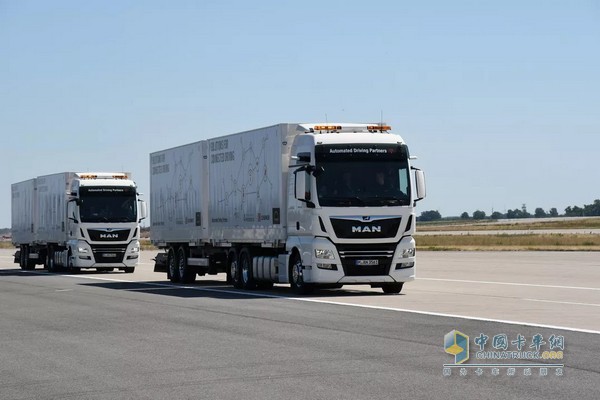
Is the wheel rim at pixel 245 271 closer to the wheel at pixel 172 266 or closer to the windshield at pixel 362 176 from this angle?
the windshield at pixel 362 176

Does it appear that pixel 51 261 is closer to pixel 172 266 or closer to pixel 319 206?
pixel 172 266

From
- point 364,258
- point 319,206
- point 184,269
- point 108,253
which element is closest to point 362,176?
point 319,206

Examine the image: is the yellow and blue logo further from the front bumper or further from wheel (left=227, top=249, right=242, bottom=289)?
wheel (left=227, top=249, right=242, bottom=289)

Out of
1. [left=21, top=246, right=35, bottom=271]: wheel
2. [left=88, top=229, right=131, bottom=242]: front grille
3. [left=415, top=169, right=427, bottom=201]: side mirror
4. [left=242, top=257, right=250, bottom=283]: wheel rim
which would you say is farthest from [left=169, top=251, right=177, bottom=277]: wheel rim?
[left=21, top=246, right=35, bottom=271]: wheel

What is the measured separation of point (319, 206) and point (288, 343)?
34.6 feet

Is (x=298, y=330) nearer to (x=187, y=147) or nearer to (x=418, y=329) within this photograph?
(x=418, y=329)

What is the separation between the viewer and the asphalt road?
1109 centimetres

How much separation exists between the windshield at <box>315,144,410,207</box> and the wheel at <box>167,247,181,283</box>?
33.8ft

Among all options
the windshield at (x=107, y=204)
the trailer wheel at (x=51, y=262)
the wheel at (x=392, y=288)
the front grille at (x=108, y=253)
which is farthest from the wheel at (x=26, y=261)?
the wheel at (x=392, y=288)

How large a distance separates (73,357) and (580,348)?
5.86 m

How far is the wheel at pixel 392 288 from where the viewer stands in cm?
2680

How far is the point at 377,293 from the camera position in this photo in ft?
89.2

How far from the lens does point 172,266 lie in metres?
35.3

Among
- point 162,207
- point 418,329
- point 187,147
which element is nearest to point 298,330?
point 418,329
